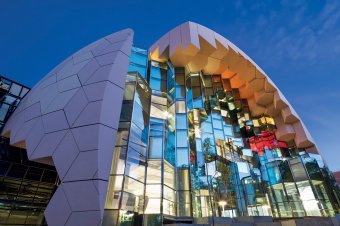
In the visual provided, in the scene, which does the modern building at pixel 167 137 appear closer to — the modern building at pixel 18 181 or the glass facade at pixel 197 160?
the glass facade at pixel 197 160

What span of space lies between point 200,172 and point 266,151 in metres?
11.1

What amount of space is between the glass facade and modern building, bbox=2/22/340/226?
9cm

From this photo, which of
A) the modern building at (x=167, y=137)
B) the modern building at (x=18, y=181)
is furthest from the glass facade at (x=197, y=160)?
the modern building at (x=18, y=181)

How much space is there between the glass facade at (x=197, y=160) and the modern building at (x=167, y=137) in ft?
0.28

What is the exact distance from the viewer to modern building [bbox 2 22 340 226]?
394 inches

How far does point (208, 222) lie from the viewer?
39.3ft

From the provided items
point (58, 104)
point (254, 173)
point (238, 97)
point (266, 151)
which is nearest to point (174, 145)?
point (58, 104)

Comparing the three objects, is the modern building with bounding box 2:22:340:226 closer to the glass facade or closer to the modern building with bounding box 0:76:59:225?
the glass facade

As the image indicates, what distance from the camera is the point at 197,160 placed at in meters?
17.1

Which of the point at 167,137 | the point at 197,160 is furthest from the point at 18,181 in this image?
the point at 197,160

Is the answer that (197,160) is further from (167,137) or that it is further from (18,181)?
(18,181)

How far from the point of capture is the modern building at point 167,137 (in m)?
10.0

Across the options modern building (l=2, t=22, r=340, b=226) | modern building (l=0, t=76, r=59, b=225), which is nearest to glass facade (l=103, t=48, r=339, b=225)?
modern building (l=2, t=22, r=340, b=226)

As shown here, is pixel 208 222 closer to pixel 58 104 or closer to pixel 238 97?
pixel 58 104
